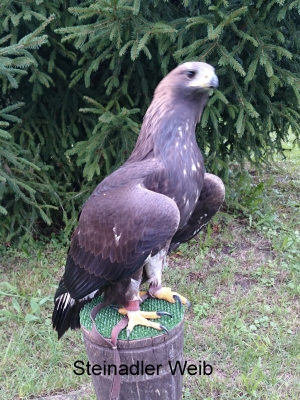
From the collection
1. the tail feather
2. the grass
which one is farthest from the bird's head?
the grass

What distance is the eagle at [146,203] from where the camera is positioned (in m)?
2.36

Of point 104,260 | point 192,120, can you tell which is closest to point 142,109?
point 192,120

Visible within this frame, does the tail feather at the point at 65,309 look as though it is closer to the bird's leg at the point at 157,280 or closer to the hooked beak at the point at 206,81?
the bird's leg at the point at 157,280

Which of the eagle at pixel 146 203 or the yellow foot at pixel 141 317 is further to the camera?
the yellow foot at pixel 141 317

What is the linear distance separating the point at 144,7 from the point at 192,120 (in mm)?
1831

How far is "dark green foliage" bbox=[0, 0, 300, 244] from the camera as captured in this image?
3.76m

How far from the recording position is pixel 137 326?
2574mm

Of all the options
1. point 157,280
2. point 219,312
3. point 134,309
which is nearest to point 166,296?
point 157,280

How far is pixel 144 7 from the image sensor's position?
3.95m

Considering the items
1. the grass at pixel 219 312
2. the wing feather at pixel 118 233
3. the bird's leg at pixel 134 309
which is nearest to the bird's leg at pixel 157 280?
the bird's leg at pixel 134 309

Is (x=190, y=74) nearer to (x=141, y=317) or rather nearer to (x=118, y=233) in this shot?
(x=118, y=233)

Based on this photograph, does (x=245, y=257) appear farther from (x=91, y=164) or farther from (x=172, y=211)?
(x=172, y=211)

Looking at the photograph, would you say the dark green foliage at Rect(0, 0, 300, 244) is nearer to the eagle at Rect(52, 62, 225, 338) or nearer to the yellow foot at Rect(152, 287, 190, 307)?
the eagle at Rect(52, 62, 225, 338)

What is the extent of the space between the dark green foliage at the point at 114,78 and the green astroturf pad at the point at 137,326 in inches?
63.2
